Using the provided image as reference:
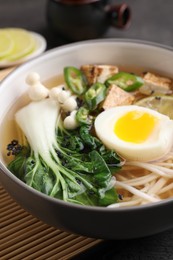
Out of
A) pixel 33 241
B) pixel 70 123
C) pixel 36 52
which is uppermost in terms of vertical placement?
pixel 70 123

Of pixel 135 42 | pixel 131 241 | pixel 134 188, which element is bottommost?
pixel 131 241

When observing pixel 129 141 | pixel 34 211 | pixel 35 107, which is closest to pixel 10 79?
pixel 35 107

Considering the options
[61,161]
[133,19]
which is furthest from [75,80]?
[133,19]

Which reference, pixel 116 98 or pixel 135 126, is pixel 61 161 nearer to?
pixel 135 126

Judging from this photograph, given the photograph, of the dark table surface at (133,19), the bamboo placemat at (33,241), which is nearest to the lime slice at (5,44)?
the dark table surface at (133,19)

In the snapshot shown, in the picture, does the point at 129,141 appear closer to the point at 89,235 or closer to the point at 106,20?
the point at 89,235

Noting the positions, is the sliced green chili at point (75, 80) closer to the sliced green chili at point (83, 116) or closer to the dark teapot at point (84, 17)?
the sliced green chili at point (83, 116)

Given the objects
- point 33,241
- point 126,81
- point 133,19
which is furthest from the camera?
point 133,19
